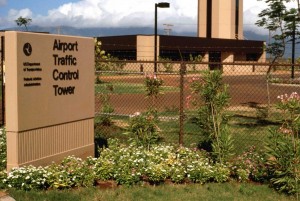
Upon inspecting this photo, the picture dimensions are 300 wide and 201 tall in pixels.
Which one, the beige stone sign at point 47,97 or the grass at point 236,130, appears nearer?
the beige stone sign at point 47,97

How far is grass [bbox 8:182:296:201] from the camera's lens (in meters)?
7.22

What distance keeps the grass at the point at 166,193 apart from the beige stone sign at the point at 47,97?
896mm

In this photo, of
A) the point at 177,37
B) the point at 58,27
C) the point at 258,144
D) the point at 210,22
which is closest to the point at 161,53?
the point at 177,37

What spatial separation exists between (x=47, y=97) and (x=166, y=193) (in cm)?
257

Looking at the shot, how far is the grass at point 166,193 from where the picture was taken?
7219 millimetres

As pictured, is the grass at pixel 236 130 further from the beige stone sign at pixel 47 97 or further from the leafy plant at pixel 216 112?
the beige stone sign at pixel 47 97

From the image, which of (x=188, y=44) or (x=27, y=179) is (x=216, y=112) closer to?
(x=27, y=179)

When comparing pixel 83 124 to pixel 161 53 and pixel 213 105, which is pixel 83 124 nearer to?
pixel 213 105

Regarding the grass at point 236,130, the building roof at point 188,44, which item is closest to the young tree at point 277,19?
the grass at point 236,130

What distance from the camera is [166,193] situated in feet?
25.0

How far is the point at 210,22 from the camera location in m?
67.1

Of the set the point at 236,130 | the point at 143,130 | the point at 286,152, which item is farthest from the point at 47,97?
the point at 236,130

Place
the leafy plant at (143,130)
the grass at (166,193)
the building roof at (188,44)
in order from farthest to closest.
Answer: the building roof at (188,44), the leafy plant at (143,130), the grass at (166,193)

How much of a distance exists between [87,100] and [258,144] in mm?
4432
